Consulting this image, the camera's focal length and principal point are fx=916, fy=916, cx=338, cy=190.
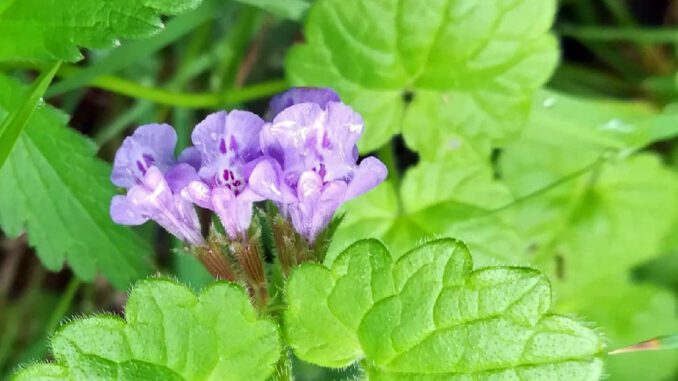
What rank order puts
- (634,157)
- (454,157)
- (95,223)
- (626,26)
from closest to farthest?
1. (95,223)
2. (454,157)
3. (634,157)
4. (626,26)

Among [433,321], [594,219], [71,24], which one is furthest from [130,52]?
[594,219]

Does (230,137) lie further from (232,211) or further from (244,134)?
(232,211)

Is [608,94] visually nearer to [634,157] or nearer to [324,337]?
[634,157]

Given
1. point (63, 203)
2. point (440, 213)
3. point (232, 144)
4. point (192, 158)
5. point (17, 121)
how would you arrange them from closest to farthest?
point (232, 144), point (192, 158), point (17, 121), point (63, 203), point (440, 213)

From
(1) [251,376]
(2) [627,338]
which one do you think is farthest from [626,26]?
(1) [251,376]

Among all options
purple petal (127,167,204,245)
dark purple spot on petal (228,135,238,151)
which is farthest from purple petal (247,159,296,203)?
purple petal (127,167,204,245)

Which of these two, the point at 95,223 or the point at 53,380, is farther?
the point at 95,223
